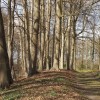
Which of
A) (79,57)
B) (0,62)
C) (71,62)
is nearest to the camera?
(0,62)

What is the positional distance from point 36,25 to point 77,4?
1223 centimetres

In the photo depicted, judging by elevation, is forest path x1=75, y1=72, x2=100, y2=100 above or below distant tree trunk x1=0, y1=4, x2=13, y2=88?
below

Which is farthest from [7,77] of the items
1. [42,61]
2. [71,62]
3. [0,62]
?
[71,62]

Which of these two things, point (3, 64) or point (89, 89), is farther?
point (89, 89)

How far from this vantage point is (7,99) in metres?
12.3

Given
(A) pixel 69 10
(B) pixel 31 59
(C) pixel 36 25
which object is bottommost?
(B) pixel 31 59

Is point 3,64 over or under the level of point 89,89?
over

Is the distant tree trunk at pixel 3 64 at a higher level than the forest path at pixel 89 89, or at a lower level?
higher

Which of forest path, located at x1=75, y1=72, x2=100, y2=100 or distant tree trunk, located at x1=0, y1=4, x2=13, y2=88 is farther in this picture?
distant tree trunk, located at x1=0, y1=4, x2=13, y2=88

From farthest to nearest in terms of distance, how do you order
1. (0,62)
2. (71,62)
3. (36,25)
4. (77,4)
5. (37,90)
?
(71,62)
(77,4)
(36,25)
(0,62)
(37,90)

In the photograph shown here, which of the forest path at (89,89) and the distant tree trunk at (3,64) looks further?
the distant tree trunk at (3,64)

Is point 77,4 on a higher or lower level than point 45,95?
higher

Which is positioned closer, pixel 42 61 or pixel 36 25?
pixel 36 25

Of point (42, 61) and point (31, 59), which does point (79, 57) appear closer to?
point (42, 61)
